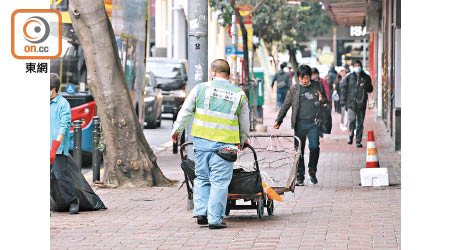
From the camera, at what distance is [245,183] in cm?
962

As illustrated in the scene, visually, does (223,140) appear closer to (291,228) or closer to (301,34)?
(291,228)

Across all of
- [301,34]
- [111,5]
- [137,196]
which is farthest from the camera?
[301,34]

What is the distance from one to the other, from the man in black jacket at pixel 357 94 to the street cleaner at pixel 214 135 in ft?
34.3

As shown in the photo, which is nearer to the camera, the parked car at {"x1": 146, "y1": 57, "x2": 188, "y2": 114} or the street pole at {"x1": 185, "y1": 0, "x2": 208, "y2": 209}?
the street pole at {"x1": 185, "y1": 0, "x2": 208, "y2": 209}

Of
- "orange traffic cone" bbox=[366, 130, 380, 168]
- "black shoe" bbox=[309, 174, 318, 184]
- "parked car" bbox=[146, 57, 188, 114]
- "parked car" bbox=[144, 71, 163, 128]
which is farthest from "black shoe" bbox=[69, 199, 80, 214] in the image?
"parked car" bbox=[146, 57, 188, 114]

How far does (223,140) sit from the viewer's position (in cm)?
927

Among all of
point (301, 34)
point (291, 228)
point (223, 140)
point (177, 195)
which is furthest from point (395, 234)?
point (301, 34)

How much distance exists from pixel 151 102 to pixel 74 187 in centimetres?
1577

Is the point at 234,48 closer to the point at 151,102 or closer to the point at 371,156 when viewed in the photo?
the point at 151,102

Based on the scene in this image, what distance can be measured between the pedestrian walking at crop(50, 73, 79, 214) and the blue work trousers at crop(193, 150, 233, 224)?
1416 mm

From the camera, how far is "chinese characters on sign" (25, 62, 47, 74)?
606 cm

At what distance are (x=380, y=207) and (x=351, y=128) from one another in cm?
997

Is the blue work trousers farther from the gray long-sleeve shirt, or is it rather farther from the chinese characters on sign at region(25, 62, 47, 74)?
the chinese characters on sign at region(25, 62, 47, 74)

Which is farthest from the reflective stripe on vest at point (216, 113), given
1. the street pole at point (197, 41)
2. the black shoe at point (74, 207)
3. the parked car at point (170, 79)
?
the parked car at point (170, 79)
